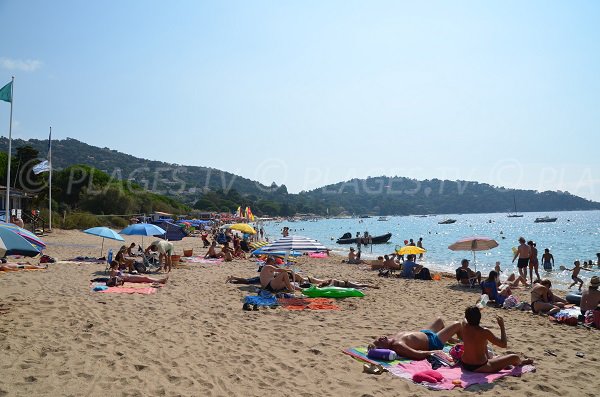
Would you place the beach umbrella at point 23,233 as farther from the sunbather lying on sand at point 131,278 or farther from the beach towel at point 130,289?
the sunbather lying on sand at point 131,278

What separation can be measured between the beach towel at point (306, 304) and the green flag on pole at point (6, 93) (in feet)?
34.5

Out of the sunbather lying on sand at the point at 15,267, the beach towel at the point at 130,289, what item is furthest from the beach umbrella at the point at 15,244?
the sunbather lying on sand at the point at 15,267

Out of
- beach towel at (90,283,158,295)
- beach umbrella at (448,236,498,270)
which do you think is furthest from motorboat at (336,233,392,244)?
beach towel at (90,283,158,295)

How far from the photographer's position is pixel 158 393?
3.93 meters

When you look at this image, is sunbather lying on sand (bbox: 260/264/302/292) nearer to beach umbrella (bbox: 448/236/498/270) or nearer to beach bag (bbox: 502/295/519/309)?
beach bag (bbox: 502/295/519/309)

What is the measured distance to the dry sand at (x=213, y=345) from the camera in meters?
4.21

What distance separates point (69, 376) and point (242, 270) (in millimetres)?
10057

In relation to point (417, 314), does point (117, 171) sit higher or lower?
higher

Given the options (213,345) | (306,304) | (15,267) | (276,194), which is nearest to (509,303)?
(306,304)

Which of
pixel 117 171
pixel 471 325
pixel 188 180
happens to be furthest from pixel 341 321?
pixel 188 180

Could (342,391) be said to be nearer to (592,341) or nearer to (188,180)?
(592,341)

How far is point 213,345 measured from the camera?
18.1 feet

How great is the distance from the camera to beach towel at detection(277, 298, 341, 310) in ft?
26.7

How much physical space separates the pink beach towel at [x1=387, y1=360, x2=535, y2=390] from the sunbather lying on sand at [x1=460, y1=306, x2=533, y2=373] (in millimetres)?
65
